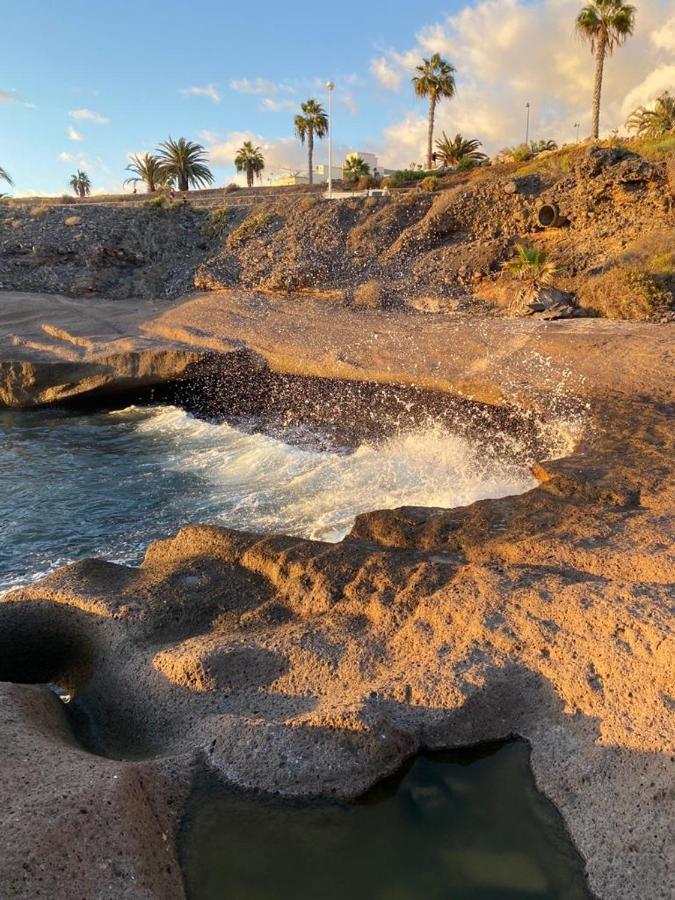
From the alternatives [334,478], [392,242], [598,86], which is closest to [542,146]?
[598,86]

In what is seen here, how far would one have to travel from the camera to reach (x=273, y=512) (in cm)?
775

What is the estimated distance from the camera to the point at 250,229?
2330cm

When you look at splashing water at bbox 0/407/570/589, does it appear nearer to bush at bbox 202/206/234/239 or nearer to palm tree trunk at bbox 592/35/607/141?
bush at bbox 202/206/234/239

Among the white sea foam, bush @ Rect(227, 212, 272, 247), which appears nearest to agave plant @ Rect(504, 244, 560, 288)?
the white sea foam

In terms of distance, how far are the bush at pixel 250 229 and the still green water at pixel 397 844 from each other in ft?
72.0

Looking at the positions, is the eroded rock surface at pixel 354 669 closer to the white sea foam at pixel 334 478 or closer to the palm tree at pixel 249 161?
the white sea foam at pixel 334 478

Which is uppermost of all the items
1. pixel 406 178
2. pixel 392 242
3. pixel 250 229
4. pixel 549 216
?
pixel 406 178

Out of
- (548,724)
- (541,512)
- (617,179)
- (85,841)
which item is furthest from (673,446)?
(617,179)

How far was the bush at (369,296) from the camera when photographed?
683 inches

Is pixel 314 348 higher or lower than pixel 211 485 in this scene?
higher

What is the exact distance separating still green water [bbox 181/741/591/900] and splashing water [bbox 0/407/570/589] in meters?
3.57

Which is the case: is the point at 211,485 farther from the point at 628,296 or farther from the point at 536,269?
the point at 536,269

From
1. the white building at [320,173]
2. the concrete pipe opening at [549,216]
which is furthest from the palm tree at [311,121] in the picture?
the concrete pipe opening at [549,216]

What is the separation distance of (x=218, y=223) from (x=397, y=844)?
2469cm
